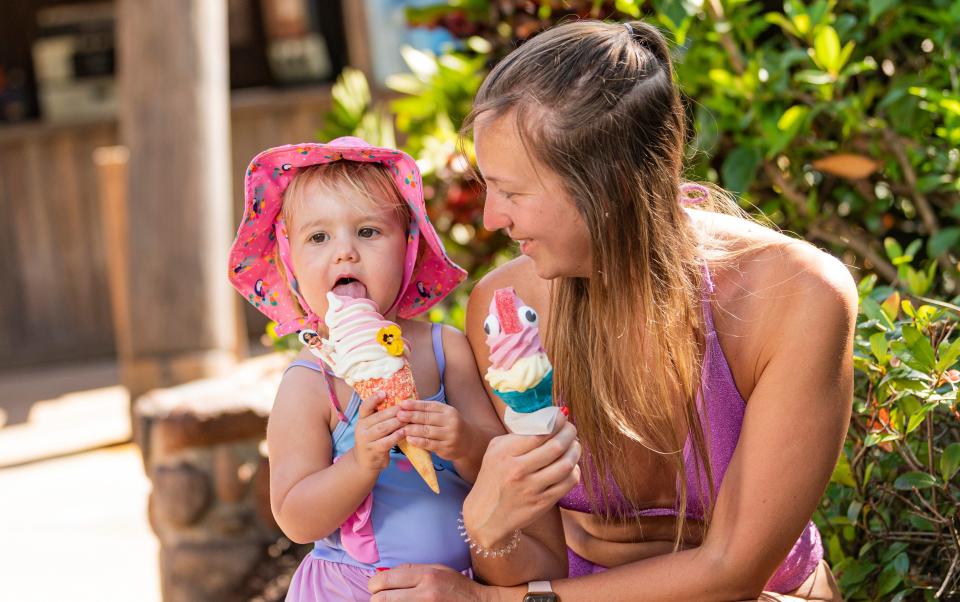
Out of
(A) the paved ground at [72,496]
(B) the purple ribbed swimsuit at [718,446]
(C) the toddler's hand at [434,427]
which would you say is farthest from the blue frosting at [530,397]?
(A) the paved ground at [72,496]

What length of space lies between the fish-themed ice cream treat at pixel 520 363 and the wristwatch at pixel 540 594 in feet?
1.33

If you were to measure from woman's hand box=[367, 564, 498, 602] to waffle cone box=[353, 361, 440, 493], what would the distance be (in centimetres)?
17

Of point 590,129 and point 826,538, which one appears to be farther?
point 826,538

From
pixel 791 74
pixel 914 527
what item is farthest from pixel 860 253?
pixel 914 527

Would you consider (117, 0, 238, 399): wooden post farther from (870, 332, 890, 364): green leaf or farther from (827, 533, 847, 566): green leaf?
(870, 332, 890, 364): green leaf

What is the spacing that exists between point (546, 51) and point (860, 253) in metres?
1.59

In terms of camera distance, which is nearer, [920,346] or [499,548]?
[499,548]

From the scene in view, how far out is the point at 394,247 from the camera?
2.20m

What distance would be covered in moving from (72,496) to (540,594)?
452 centimetres

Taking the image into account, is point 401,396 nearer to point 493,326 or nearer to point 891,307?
point 493,326

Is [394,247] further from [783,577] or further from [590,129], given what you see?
[783,577]

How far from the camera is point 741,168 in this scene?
120 inches

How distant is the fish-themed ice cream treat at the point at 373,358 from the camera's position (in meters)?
1.99

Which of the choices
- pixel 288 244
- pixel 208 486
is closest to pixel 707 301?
pixel 288 244
